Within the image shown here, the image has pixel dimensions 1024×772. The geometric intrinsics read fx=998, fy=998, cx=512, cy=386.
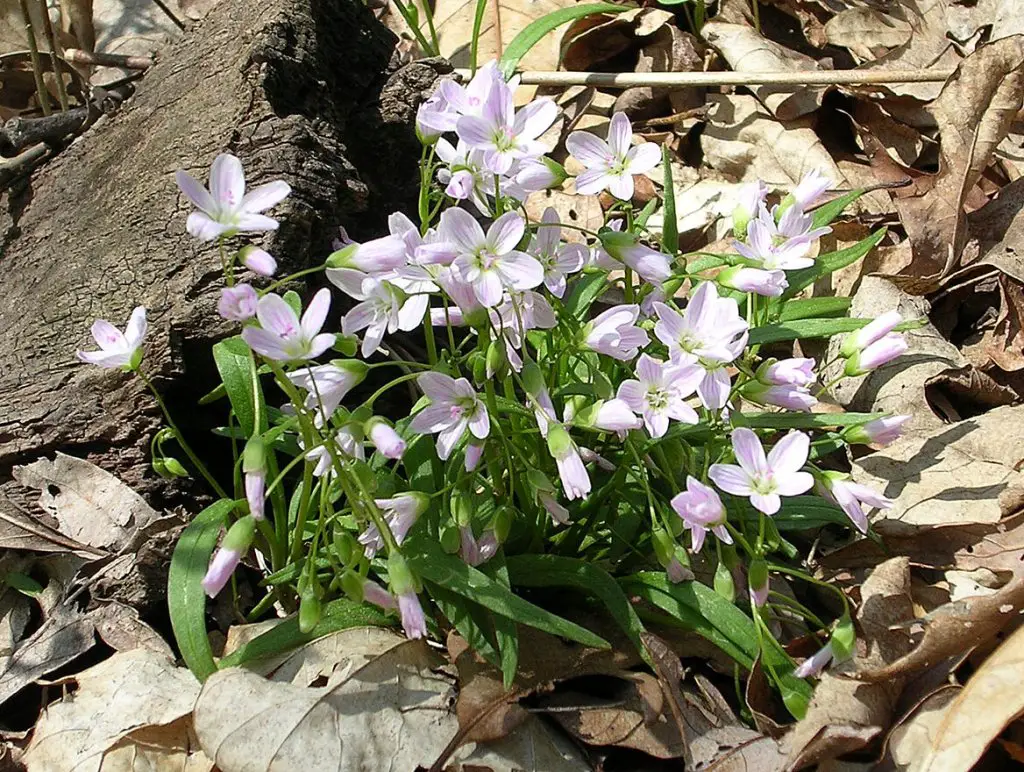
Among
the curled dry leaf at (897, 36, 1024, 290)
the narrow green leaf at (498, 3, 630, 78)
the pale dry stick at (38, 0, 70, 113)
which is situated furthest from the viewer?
the pale dry stick at (38, 0, 70, 113)

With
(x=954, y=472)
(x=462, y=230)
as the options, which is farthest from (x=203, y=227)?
(x=954, y=472)

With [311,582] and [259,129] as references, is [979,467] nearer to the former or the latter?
[311,582]

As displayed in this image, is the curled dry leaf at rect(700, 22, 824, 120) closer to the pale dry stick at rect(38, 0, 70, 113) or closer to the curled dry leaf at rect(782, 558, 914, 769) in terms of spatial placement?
the curled dry leaf at rect(782, 558, 914, 769)

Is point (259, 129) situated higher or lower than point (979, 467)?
higher

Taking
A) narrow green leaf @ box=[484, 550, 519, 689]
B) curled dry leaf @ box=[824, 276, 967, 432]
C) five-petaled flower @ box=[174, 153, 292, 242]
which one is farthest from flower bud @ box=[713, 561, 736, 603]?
five-petaled flower @ box=[174, 153, 292, 242]

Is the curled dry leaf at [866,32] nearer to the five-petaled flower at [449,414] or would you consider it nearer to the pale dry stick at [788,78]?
the pale dry stick at [788,78]

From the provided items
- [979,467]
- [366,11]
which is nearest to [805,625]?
[979,467]
